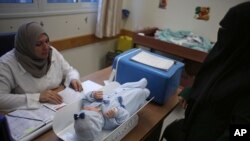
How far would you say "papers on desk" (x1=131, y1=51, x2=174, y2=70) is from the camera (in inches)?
54.9

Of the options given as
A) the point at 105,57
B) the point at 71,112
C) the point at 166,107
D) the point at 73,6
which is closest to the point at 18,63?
the point at 71,112

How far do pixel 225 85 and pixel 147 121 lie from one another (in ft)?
1.52

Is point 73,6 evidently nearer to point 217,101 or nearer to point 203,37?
point 203,37

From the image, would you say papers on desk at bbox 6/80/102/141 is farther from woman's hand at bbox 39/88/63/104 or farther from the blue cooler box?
the blue cooler box

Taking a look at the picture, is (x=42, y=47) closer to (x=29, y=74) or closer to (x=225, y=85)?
(x=29, y=74)

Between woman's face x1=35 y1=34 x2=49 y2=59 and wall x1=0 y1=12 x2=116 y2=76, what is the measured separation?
2.83ft

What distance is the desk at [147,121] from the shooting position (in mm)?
1023

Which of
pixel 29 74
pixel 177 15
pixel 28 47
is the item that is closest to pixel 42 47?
pixel 28 47

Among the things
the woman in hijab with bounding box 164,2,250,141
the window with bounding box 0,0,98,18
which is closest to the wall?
the window with bounding box 0,0,98,18

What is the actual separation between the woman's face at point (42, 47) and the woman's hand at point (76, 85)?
0.26m

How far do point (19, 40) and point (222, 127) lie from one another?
4.32 ft

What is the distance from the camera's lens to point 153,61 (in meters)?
1.45

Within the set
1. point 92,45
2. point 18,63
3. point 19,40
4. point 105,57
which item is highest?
point 19,40

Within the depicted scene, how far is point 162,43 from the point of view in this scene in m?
2.78
